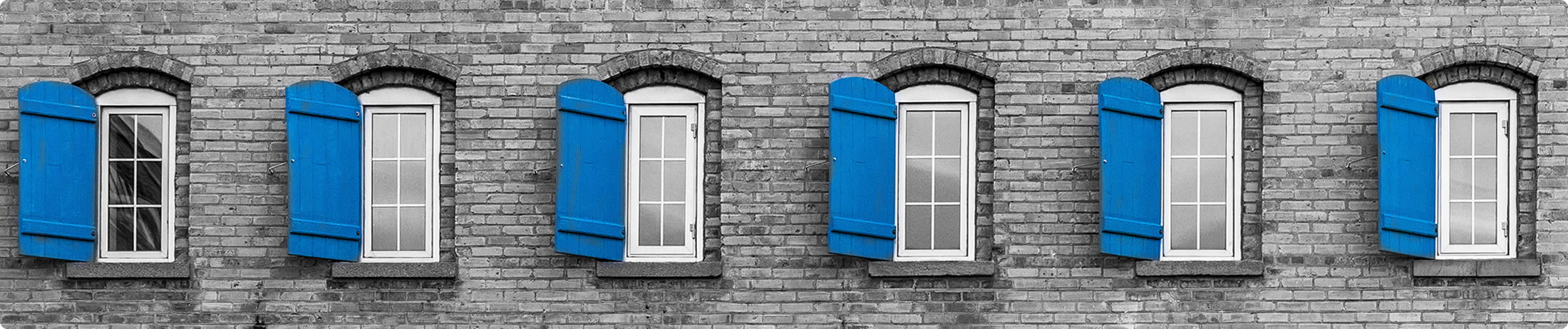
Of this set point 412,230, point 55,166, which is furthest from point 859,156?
point 55,166

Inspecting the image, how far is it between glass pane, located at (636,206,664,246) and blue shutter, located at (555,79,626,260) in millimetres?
324

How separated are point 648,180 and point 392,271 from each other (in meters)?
1.59

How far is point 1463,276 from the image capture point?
8219 millimetres

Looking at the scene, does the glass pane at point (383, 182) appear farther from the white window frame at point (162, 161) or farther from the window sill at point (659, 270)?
the window sill at point (659, 270)

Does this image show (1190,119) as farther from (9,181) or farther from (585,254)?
(9,181)

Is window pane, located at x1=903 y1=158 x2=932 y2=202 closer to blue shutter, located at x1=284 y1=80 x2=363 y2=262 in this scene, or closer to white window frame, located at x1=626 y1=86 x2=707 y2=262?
white window frame, located at x1=626 y1=86 x2=707 y2=262

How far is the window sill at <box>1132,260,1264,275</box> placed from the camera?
8234 millimetres

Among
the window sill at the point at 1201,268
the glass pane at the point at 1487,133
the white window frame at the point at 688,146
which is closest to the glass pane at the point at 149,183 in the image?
the white window frame at the point at 688,146

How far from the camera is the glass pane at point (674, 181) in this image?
27.8ft

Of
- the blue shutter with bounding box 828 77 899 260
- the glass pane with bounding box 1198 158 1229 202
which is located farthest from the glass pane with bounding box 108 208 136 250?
the glass pane with bounding box 1198 158 1229 202

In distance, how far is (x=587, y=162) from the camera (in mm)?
8156

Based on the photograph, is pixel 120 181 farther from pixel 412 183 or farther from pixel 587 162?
pixel 587 162

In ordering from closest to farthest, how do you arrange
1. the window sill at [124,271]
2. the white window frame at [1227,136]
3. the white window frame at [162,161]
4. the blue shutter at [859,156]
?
the blue shutter at [859,156] → the white window frame at [1227,136] → the window sill at [124,271] → the white window frame at [162,161]

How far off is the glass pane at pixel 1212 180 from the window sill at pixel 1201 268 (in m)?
0.39
